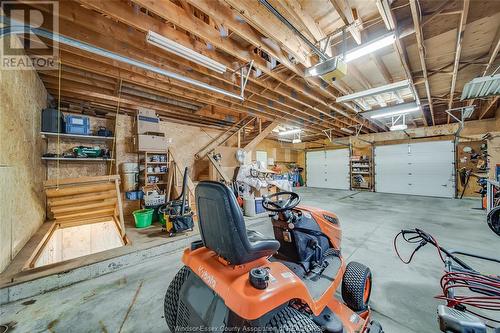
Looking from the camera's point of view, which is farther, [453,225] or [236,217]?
→ [453,225]

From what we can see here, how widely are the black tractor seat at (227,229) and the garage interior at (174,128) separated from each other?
0.09 feet

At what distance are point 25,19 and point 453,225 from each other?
25.5 feet

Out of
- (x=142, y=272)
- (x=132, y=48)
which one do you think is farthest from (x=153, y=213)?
(x=132, y=48)

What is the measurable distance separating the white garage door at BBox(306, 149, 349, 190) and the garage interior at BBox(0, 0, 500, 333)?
453 centimetres

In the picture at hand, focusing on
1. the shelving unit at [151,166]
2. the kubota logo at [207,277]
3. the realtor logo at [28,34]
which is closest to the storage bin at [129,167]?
the shelving unit at [151,166]

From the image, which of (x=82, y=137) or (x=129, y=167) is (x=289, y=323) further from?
(x=82, y=137)

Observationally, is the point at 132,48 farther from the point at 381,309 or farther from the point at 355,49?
the point at 381,309

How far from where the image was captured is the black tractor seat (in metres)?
1.05

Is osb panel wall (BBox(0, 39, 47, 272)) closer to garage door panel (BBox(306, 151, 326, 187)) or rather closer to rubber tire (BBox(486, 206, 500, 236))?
rubber tire (BBox(486, 206, 500, 236))

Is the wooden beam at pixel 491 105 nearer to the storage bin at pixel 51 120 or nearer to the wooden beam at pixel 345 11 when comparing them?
the wooden beam at pixel 345 11

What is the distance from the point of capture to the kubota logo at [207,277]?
105 cm

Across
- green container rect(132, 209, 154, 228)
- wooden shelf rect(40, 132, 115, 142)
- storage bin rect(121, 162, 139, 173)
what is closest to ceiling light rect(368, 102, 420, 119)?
green container rect(132, 209, 154, 228)

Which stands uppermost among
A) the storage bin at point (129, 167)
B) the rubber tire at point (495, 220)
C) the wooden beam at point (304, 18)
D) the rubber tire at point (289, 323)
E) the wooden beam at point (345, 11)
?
the wooden beam at point (304, 18)

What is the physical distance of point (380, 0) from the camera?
1.92m
